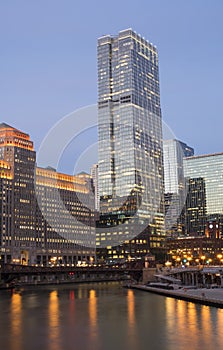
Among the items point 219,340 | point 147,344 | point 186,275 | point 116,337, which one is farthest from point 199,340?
point 186,275

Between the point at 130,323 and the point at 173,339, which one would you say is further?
the point at 130,323

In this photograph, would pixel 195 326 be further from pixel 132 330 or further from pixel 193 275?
pixel 193 275

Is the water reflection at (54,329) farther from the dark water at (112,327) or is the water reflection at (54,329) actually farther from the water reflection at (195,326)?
the water reflection at (195,326)

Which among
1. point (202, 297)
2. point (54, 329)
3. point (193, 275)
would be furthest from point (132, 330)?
point (193, 275)

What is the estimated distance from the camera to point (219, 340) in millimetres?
54938

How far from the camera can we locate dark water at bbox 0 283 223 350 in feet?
178

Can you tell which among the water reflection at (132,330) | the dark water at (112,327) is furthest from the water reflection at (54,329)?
the water reflection at (132,330)

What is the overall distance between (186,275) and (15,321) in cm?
9524

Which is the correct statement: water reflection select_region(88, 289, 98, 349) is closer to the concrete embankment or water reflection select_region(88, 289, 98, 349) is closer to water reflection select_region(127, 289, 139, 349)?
water reflection select_region(127, 289, 139, 349)

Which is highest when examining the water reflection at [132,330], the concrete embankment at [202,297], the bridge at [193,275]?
the bridge at [193,275]

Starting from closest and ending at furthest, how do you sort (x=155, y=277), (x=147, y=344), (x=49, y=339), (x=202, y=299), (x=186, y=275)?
(x=147, y=344) < (x=49, y=339) < (x=202, y=299) < (x=186, y=275) < (x=155, y=277)

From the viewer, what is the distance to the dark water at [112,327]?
54312mm

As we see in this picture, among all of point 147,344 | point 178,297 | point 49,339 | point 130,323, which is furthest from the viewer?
point 178,297

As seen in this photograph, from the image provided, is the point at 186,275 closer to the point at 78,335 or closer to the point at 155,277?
the point at 155,277
